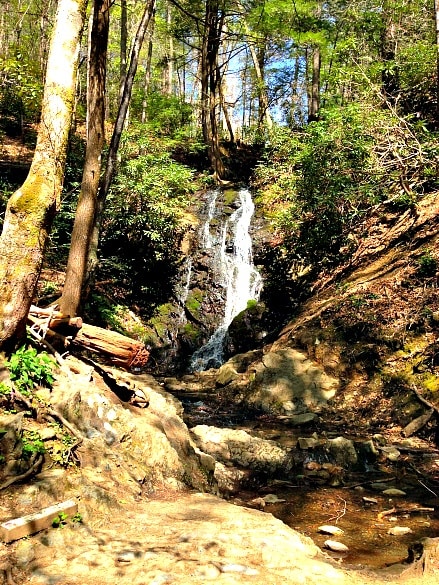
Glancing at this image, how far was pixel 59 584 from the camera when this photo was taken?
2393mm

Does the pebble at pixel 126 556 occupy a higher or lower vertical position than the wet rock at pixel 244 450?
higher

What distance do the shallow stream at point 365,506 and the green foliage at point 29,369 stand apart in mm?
2612

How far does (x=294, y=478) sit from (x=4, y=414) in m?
3.95

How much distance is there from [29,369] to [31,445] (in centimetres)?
90

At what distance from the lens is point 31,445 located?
3.47m

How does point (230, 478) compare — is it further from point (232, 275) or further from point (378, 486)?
point (232, 275)

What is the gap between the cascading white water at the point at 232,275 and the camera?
43.6 feet

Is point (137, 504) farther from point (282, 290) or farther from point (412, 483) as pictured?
point (282, 290)

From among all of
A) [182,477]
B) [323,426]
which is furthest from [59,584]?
[323,426]

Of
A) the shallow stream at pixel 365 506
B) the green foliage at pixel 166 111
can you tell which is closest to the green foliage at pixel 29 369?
the shallow stream at pixel 365 506

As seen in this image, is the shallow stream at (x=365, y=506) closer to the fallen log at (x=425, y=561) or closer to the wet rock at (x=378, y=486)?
the wet rock at (x=378, y=486)

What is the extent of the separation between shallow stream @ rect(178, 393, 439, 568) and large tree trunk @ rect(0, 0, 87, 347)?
3.29 metres

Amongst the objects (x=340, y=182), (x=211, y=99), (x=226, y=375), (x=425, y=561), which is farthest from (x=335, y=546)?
(x=211, y=99)

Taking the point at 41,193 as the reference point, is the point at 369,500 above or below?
below
